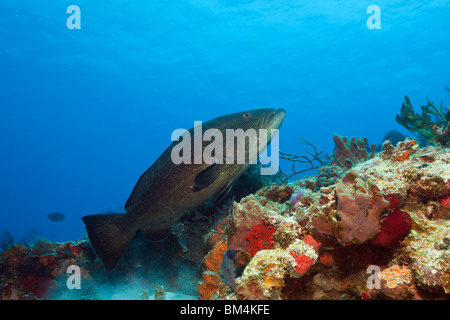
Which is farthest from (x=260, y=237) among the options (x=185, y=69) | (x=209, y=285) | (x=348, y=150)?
(x=185, y=69)

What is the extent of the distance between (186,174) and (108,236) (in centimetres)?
196

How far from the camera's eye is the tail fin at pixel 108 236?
4301 millimetres

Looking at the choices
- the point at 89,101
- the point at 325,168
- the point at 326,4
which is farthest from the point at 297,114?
the point at 325,168

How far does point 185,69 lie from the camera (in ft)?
222

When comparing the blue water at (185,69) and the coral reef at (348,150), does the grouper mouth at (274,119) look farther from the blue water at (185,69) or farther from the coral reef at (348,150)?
the blue water at (185,69)

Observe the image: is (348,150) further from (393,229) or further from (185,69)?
(185,69)

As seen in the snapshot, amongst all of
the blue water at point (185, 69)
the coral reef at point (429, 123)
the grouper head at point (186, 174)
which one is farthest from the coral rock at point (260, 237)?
the blue water at point (185, 69)

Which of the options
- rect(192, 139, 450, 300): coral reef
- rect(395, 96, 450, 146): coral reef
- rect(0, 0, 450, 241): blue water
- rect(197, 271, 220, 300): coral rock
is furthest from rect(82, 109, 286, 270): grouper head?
rect(0, 0, 450, 241): blue water

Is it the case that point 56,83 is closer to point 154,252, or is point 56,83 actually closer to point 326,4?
point 326,4

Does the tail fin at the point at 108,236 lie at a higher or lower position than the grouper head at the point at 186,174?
lower

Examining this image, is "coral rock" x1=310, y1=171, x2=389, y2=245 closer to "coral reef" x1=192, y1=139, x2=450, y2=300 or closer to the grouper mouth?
"coral reef" x1=192, y1=139, x2=450, y2=300

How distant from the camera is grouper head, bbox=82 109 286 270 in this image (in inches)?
163

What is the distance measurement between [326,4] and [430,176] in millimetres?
53802

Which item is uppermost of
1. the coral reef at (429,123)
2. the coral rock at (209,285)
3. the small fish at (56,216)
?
the small fish at (56,216)
